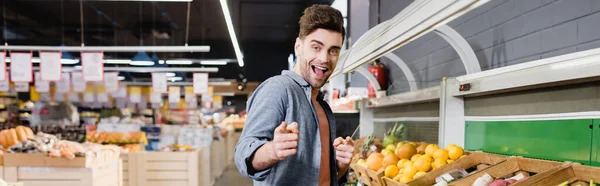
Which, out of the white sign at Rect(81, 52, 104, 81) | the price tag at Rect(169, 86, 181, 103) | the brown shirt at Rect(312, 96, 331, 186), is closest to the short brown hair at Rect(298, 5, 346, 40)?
the brown shirt at Rect(312, 96, 331, 186)

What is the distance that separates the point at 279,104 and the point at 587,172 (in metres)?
1.25

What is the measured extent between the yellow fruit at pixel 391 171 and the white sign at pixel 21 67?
22.1 ft

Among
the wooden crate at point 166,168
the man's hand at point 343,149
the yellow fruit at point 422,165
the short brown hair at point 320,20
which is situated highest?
the short brown hair at point 320,20

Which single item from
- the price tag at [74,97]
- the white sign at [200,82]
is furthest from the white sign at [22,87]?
the white sign at [200,82]

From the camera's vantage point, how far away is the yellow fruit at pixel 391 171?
2.84 meters

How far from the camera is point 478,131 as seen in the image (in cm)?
297

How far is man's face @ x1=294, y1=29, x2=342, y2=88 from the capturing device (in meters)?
1.37

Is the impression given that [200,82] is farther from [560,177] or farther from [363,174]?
[560,177]

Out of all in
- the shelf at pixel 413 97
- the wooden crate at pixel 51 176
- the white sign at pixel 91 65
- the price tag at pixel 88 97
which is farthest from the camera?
the price tag at pixel 88 97

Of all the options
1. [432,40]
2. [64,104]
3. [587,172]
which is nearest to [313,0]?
[432,40]

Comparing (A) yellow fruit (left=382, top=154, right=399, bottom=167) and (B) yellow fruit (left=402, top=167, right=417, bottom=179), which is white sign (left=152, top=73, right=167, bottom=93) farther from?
(B) yellow fruit (left=402, top=167, right=417, bottom=179)

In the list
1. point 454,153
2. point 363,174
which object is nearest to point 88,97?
point 363,174

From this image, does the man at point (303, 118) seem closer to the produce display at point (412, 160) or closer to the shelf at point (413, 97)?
the produce display at point (412, 160)

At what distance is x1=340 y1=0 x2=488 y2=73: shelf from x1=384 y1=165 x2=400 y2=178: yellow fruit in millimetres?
709
